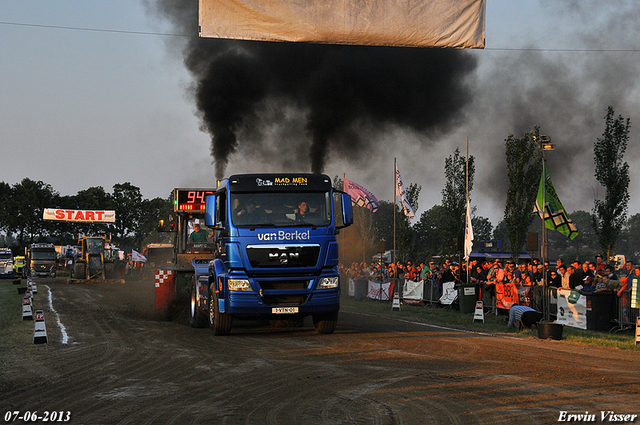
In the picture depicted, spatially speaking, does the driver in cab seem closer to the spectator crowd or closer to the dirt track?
the dirt track

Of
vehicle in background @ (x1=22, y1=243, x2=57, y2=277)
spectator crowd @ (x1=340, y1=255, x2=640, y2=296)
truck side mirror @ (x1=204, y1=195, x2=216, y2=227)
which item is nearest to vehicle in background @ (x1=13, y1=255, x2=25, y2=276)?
vehicle in background @ (x1=22, y1=243, x2=57, y2=277)

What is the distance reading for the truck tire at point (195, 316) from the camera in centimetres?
1448

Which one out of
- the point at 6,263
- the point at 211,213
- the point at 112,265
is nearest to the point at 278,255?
the point at 211,213

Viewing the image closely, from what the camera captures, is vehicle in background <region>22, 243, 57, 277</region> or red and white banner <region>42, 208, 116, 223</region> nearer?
vehicle in background <region>22, 243, 57, 277</region>

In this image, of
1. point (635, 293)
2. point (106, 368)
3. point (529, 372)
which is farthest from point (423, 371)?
point (635, 293)

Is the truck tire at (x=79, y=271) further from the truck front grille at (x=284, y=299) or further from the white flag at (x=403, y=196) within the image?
the truck front grille at (x=284, y=299)

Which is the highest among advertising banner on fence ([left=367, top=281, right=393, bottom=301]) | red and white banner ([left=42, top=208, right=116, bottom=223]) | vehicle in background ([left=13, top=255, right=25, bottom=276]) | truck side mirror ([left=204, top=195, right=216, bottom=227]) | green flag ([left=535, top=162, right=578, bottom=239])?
red and white banner ([left=42, top=208, right=116, bottom=223])

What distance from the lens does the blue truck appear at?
39.4 ft

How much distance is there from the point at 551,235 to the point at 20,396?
158m

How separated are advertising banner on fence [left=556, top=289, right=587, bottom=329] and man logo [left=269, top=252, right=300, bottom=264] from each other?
7.67m

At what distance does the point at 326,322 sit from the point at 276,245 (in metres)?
2.25

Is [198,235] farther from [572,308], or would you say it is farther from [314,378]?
[572,308]

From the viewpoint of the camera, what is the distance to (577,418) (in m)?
6.06

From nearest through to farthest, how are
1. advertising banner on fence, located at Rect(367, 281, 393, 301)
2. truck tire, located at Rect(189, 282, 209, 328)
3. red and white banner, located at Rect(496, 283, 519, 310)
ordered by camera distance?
1. truck tire, located at Rect(189, 282, 209, 328)
2. red and white banner, located at Rect(496, 283, 519, 310)
3. advertising banner on fence, located at Rect(367, 281, 393, 301)
